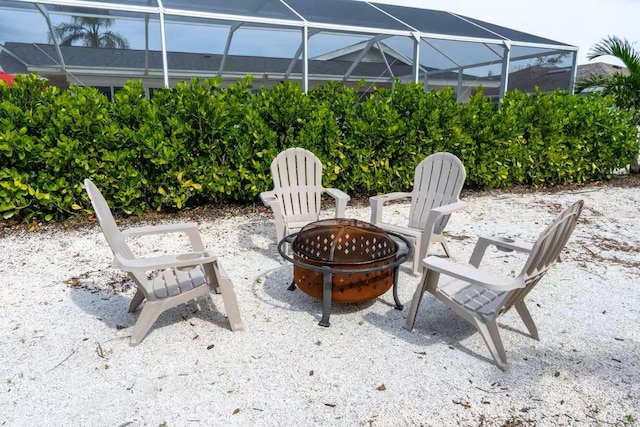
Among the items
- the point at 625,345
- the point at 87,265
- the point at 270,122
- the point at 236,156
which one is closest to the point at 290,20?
the point at 270,122

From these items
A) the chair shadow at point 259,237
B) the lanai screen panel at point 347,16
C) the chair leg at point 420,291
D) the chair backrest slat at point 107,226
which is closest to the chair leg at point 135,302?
the chair backrest slat at point 107,226

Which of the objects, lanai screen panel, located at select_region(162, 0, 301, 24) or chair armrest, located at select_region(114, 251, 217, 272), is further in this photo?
lanai screen panel, located at select_region(162, 0, 301, 24)

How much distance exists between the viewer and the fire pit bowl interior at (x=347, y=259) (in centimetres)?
262

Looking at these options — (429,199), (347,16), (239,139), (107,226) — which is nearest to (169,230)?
(107,226)

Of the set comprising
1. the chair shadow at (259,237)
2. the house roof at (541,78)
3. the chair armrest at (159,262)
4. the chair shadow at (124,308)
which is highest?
the house roof at (541,78)

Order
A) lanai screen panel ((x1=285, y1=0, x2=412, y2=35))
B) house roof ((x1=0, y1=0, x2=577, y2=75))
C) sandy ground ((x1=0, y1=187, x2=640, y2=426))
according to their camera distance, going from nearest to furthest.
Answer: sandy ground ((x1=0, y1=187, x2=640, y2=426)) → house roof ((x1=0, y1=0, x2=577, y2=75)) → lanai screen panel ((x1=285, y1=0, x2=412, y2=35))

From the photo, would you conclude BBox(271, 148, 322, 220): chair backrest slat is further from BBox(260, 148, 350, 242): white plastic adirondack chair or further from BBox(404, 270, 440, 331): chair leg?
BBox(404, 270, 440, 331): chair leg

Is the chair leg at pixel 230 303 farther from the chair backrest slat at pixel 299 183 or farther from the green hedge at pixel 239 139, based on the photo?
the green hedge at pixel 239 139

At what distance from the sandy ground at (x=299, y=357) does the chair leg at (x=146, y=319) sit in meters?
0.07

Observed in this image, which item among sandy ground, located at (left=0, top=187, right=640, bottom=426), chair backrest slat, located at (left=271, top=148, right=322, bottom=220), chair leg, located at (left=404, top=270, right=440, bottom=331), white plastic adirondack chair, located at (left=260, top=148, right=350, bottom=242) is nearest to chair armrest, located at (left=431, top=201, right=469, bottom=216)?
sandy ground, located at (left=0, top=187, right=640, bottom=426)

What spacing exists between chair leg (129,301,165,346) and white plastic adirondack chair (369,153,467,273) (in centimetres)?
186

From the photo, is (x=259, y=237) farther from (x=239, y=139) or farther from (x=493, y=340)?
(x=493, y=340)

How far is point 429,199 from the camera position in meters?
3.88

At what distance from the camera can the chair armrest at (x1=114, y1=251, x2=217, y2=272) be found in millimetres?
2219
